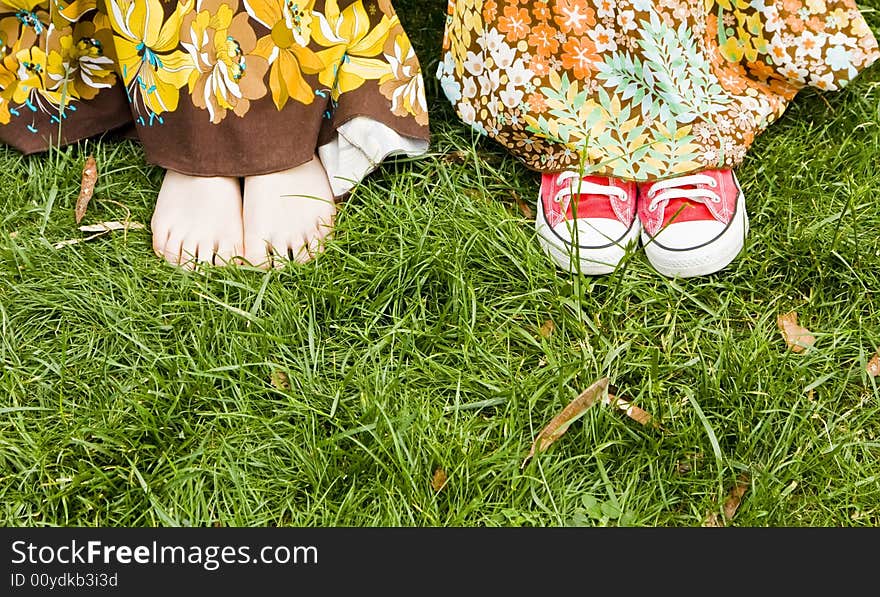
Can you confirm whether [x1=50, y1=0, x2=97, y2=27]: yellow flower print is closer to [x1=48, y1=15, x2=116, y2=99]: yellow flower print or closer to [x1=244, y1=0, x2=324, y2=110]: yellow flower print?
[x1=48, y1=15, x2=116, y2=99]: yellow flower print

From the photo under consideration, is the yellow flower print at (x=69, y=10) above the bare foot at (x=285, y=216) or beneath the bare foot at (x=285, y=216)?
above

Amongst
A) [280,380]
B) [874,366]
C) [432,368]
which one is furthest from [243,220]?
[874,366]

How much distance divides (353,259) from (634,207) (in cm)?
53

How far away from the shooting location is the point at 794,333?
1.50m

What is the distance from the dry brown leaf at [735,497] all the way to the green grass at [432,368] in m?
0.02

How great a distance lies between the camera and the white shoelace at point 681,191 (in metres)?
1.62

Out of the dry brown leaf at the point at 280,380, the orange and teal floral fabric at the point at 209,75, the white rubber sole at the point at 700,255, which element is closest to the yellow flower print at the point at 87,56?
the orange and teal floral fabric at the point at 209,75

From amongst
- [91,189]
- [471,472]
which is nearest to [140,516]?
[471,472]

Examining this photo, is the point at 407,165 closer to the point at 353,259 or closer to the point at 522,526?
the point at 353,259

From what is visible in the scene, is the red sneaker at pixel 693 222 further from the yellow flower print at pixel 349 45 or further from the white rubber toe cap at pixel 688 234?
the yellow flower print at pixel 349 45

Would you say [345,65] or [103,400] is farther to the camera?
[345,65]

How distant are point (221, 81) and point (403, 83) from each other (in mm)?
351

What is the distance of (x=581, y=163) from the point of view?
1.58 meters

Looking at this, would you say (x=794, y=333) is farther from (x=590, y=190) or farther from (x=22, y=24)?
(x=22, y=24)
